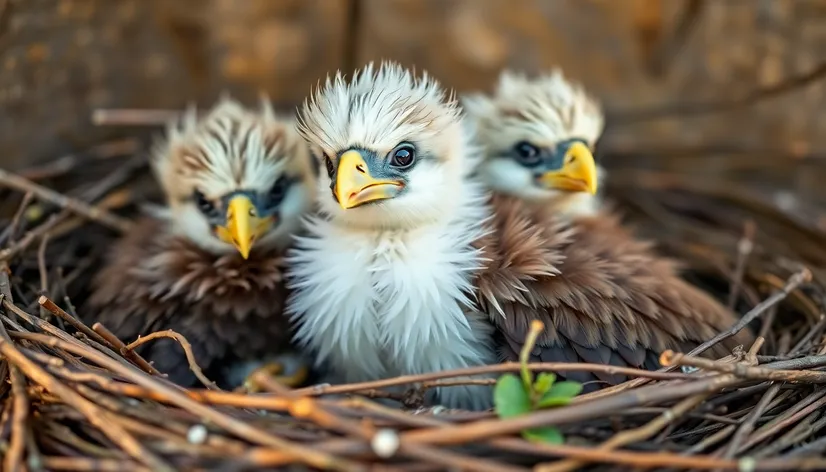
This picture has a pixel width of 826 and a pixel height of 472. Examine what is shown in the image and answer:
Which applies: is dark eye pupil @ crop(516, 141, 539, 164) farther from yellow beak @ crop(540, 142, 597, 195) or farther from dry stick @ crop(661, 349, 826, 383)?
dry stick @ crop(661, 349, 826, 383)

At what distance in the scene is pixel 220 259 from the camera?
1.87 m

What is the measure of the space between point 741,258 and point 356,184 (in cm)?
118

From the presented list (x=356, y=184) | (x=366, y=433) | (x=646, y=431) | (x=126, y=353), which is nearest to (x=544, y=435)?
(x=646, y=431)

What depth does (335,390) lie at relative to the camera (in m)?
1.36

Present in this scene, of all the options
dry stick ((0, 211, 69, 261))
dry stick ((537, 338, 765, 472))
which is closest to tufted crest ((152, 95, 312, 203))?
dry stick ((0, 211, 69, 261))

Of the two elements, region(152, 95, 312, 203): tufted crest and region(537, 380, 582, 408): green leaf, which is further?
region(152, 95, 312, 203): tufted crest

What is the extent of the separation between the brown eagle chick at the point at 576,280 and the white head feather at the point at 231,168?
1.73ft

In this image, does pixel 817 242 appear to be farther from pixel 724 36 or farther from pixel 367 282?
pixel 367 282

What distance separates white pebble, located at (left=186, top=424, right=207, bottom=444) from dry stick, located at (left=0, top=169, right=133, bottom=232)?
40.8 inches

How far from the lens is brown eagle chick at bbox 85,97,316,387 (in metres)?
1.79

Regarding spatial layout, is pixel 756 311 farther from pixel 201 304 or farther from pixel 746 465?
pixel 201 304

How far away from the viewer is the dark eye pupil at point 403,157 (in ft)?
5.37

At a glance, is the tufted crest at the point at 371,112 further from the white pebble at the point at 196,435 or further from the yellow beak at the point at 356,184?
the white pebble at the point at 196,435

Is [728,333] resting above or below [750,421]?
above
